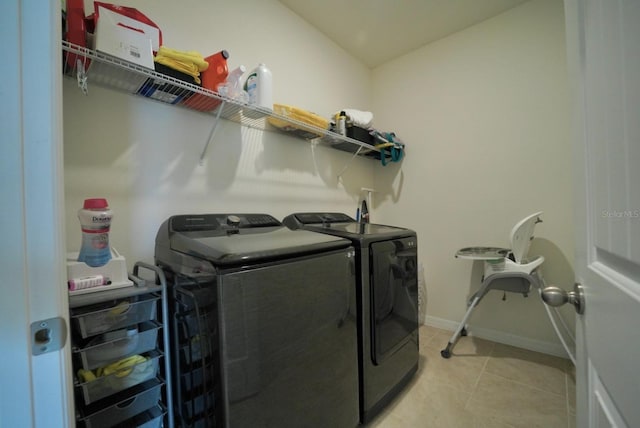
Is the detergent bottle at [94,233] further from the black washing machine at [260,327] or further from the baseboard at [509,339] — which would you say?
the baseboard at [509,339]

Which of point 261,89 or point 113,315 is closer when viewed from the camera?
point 113,315

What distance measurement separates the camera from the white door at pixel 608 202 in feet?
1.15

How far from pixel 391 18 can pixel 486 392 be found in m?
2.95

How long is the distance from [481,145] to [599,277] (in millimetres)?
2195

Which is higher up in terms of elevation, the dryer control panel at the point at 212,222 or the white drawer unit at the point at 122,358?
the dryer control panel at the point at 212,222

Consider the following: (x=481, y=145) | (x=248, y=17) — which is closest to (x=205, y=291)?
(x=248, y=17)

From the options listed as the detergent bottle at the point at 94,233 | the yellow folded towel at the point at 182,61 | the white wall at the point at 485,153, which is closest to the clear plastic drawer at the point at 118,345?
the detergent bottle at the point at 94,233

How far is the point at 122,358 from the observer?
0.94 meters

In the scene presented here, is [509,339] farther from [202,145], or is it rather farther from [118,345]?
[202,145]

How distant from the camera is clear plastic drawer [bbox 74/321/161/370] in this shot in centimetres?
87

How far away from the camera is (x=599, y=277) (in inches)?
18.6

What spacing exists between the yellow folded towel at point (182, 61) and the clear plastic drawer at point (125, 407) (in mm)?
1376

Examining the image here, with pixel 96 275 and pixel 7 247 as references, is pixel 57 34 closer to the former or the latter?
pixel 7 247

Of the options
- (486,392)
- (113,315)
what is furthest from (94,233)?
(486,392)
